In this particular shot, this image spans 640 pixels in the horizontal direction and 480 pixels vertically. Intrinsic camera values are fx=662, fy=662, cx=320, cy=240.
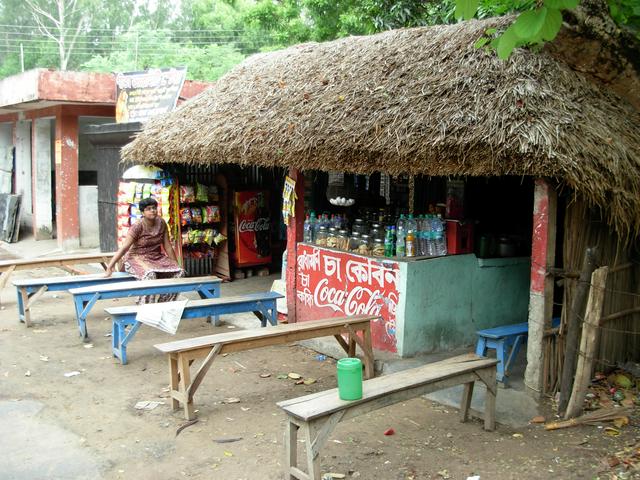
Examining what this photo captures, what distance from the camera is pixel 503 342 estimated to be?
6184 mm

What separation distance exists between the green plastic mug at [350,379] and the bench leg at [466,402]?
151cm

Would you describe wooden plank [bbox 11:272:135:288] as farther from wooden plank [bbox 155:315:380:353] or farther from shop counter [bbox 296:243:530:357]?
wooden plank [bbox 155:315:380:353]

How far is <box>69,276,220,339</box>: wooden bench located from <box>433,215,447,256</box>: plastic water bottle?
293cm

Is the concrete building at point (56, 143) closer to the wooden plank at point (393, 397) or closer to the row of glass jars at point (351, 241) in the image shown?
the row of glass jars at point (351, 241)

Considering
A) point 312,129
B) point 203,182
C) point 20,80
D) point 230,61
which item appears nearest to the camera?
point 312,129

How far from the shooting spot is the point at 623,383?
6.27 metres

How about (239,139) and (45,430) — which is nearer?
(45,430)

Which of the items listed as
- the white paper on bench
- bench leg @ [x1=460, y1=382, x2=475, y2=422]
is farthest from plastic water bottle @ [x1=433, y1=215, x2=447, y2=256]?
the white paper on bench

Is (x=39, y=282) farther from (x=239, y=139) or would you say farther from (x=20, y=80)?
(x=20, y=80)

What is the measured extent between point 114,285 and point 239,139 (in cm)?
231

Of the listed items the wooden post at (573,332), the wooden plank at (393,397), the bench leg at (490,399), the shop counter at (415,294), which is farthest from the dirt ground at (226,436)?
the shop counter at (415,294)

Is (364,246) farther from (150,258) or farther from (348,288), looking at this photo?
(150,258)

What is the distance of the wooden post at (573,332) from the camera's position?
215 inches

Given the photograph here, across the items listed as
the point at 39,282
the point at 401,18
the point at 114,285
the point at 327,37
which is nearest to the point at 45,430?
the point at 114,285
